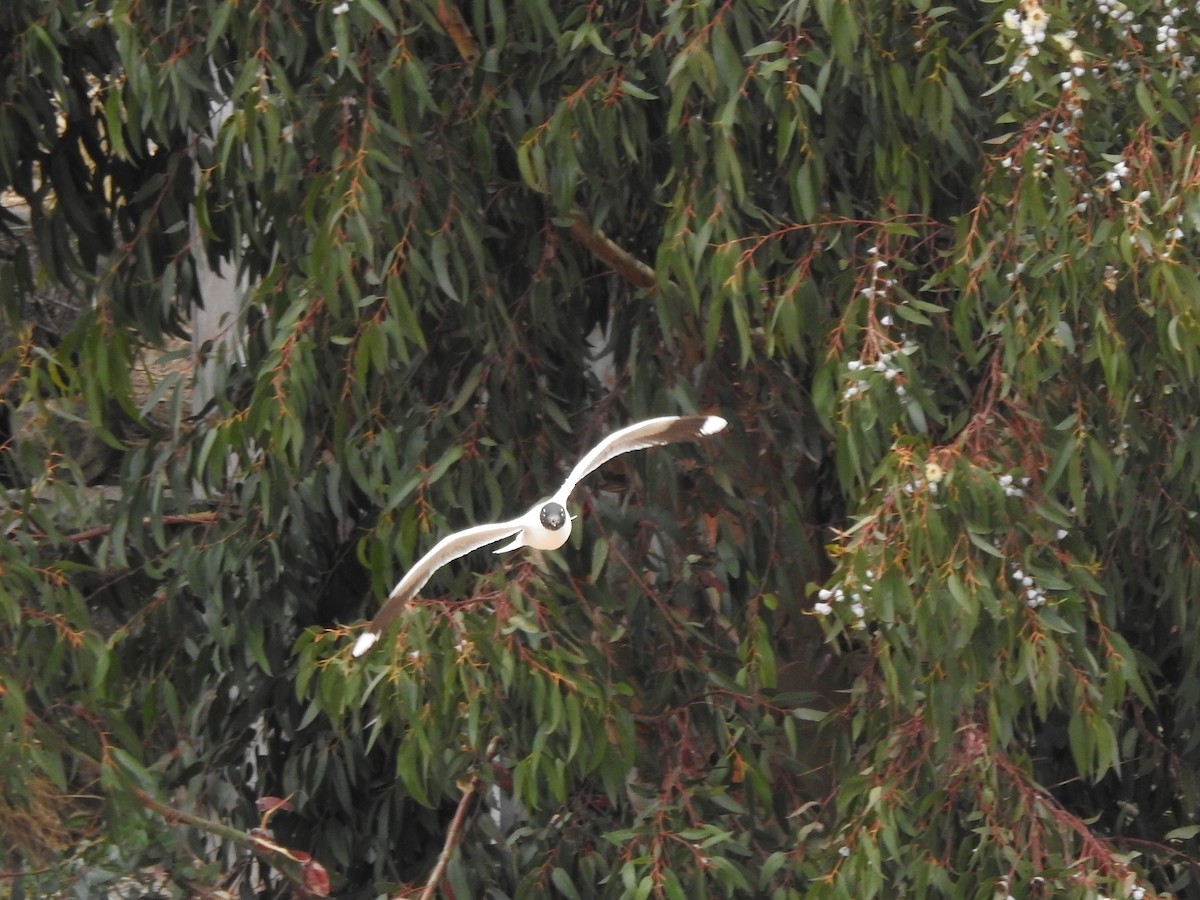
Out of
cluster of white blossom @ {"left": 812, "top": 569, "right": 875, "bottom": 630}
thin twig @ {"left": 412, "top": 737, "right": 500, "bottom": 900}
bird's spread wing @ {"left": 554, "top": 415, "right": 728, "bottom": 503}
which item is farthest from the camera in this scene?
thin twig @ {"left": 412, "top": 737, "right": 500, "bottom": 900}

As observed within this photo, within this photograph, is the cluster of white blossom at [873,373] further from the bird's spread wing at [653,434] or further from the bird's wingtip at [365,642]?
the bird's wingtip at [365,642]

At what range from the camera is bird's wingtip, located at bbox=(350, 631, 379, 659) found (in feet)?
10.5

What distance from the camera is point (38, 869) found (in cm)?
362

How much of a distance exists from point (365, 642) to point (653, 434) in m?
0.69

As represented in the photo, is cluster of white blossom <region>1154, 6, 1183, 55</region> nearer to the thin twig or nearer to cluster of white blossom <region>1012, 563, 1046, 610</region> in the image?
cluster of white blossom <region>1012, 563, 1046, 610</region>

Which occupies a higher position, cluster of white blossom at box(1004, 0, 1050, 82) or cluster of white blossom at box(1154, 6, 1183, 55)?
cluster of white blossom at box(1004, 0, 1050, 82)

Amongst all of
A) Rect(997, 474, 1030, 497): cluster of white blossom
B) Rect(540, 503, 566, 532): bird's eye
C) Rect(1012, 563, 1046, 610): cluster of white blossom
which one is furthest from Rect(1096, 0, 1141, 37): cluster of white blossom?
Rect(540, 503, 566, 532): bird's eye

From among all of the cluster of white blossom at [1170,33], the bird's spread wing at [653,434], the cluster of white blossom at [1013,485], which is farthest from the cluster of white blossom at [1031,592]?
the cluster of white blossom at [1170,33]

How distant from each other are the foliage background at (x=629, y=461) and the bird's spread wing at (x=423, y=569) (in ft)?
0.16

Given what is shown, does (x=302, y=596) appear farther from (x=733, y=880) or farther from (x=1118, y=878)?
(x=1118, y=878)

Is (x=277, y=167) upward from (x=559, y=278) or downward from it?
upward

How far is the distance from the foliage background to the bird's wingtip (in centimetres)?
4

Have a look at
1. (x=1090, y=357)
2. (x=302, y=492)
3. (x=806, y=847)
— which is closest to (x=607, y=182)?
(x=302, y=492)

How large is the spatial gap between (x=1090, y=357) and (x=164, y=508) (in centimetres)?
204
